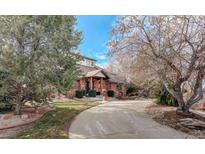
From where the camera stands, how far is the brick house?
410 cm

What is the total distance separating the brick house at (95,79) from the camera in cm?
410

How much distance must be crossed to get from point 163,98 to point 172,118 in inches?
67.3

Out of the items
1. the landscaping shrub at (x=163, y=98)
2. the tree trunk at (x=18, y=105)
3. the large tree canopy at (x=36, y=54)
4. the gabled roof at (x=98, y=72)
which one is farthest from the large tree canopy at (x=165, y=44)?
the tree trunk at (x=18, y=105)

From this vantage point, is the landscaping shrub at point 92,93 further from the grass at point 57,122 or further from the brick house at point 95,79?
the grass at point 57,122

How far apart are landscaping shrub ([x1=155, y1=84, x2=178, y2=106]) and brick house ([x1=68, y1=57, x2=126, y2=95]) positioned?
174 centimetres

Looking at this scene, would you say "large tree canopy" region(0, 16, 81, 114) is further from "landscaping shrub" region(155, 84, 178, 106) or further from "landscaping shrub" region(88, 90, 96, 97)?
"landscaping shrub" region(155, 84, 178, 106)

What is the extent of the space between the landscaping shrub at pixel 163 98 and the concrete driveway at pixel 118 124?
3.79 feet

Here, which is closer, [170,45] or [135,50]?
[170,45]
